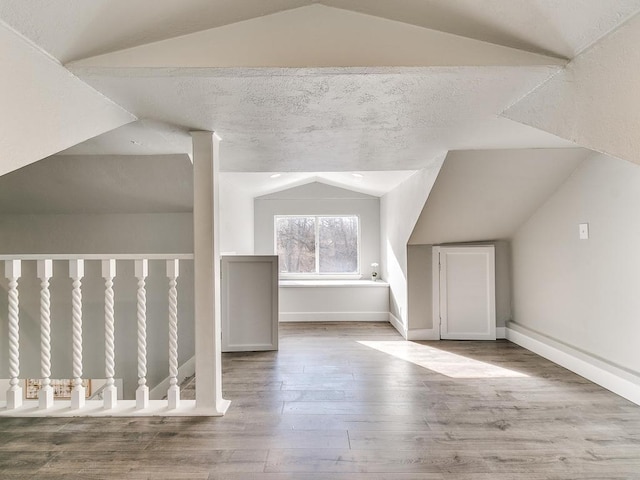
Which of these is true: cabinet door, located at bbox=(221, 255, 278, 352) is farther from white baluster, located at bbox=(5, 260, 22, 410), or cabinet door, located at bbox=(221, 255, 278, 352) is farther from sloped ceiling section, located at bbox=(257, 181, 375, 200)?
sloped ceiling section, located at bbox=(257, 181, 375, 200)

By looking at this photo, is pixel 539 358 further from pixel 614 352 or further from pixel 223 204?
pixel 223 204

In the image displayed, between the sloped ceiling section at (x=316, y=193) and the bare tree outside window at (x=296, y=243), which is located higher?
the sloped ceiling section at (x=316, y=193)

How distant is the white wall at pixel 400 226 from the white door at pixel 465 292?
15.2 inches

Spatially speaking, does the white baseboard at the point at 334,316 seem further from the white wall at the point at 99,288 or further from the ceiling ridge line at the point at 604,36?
the ceiling ridge line at the point at 604,36

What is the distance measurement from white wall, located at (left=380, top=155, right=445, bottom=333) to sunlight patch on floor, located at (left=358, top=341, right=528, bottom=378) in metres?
0.40

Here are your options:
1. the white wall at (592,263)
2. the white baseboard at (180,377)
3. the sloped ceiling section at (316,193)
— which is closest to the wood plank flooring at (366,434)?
the white wall at (592,263)

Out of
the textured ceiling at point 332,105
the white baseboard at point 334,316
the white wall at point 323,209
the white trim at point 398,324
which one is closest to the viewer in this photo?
the textured ceiling at point 332,105

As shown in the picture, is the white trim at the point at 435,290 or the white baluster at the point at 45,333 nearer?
the white baluster at the point at 45,333

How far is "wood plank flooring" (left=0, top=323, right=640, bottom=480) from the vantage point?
1740mm

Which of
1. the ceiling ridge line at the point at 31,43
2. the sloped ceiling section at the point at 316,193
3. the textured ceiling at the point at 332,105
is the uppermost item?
the sloped ceiling section at the point at 316,193

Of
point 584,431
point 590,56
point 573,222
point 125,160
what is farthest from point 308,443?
point 573,222

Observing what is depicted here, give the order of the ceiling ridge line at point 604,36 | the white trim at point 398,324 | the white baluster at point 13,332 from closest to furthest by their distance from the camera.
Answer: the ceiling ridge line at point 604,36 → the white baluster at point 13,332 → the white trim at point 398,324

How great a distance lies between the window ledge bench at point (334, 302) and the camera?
5.27 meters

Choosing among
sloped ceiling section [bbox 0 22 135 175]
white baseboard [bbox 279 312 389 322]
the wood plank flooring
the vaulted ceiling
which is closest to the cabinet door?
the wood plank flooring
